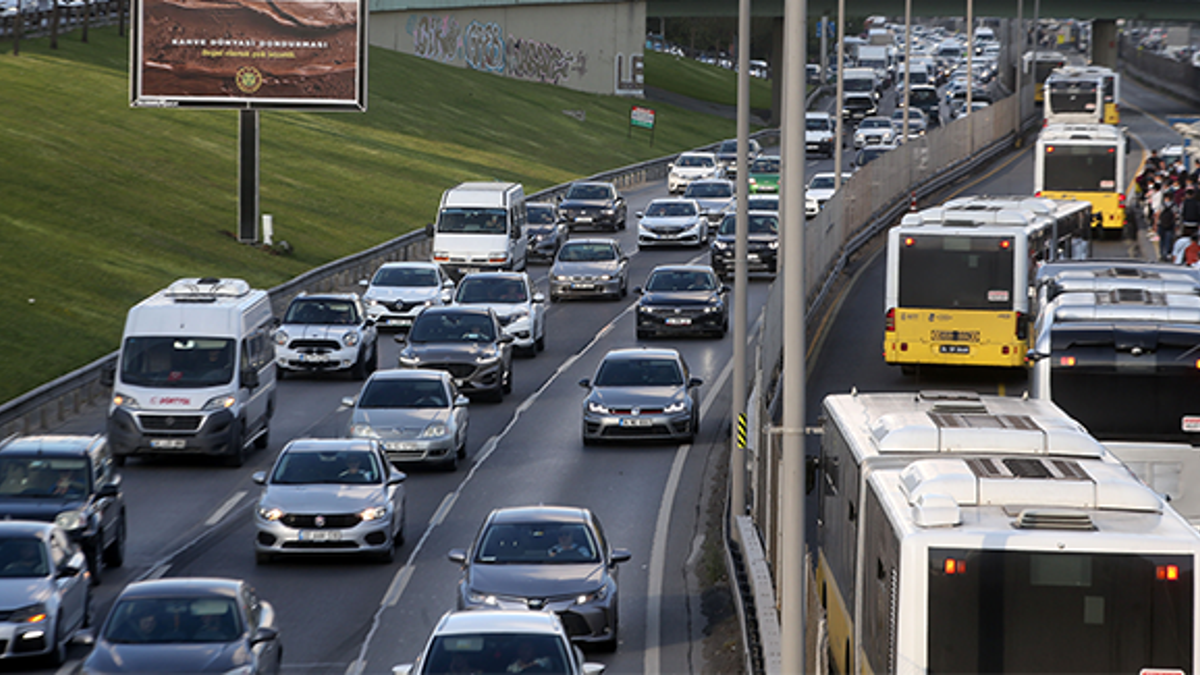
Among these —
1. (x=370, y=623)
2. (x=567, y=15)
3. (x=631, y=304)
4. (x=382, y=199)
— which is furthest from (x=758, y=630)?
(x=567, y=15)

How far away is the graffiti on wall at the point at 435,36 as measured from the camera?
103562 mm

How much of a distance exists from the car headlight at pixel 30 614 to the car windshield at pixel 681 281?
2355 centimetres

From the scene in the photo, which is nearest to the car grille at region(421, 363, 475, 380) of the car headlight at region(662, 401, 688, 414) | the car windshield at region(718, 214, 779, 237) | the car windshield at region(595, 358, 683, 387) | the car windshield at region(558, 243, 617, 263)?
the car windshield at region(595, 358, 683, 387)

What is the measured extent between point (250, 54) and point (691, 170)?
26985 mm

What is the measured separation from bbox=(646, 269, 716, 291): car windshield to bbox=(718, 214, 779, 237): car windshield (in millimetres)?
7994

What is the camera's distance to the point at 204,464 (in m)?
28.9

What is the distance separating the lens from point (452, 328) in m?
34.2

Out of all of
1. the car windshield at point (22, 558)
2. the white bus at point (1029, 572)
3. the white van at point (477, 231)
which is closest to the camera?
the white bus at point (1029, 572)

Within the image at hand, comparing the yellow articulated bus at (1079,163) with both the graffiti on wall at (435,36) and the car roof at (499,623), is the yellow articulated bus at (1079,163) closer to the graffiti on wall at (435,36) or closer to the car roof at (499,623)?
the car roof at (499,623)

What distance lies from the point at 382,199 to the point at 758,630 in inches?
2050

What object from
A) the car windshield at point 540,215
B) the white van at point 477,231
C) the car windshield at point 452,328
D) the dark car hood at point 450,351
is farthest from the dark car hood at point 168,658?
the car windshield at point 540,215

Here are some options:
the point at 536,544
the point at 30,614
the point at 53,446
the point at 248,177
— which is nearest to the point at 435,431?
the point at 53,446

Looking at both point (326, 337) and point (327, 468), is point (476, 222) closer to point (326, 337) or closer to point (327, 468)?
point (326, 337)

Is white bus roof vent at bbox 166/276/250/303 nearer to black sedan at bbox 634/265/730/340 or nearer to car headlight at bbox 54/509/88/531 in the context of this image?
car headlight at bbox 54/509/88/531
